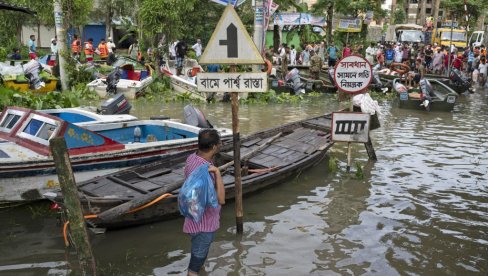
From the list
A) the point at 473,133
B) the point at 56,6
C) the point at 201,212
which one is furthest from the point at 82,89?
the point at 201,212

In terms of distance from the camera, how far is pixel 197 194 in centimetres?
438

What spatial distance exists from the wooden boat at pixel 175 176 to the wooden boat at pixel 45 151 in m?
0.43

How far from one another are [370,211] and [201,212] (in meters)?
4.10

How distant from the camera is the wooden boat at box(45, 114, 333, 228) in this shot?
239 inches

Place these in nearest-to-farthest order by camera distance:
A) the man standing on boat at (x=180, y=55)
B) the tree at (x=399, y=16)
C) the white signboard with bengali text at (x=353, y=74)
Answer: the white signboard with bengali text at (x=353, y=74), the man standing on boat at (x=180, y=55), the tree at (x=399, y=16)

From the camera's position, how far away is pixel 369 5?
30875 mm

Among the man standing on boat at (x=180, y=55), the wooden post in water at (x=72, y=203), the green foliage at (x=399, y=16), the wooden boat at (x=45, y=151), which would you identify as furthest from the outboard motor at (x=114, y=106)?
the green foliage at (x=399, y=16)

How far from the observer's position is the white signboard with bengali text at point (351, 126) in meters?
8.78

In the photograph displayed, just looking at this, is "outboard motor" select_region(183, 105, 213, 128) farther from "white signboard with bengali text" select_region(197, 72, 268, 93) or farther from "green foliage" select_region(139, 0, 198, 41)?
"green foliage" select_region(139, 0, 198, 41)

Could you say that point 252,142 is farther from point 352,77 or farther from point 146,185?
point 146,185

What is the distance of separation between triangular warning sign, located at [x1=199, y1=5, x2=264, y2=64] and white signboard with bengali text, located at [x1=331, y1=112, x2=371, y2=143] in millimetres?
3558

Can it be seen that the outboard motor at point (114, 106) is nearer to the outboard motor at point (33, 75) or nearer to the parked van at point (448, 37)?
the outboard motor at point (33, 75)

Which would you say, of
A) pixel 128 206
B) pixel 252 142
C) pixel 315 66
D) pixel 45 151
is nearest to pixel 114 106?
pixel 252 142

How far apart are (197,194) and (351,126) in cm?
516
